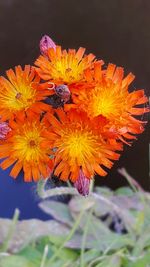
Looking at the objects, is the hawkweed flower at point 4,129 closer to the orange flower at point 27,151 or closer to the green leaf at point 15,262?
the orange flower at point 27,151

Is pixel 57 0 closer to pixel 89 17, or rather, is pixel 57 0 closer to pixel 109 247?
pixel 89 17

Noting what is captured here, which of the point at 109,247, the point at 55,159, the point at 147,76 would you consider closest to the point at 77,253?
the point at 109,247

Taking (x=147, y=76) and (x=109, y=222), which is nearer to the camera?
(x=147, y=76)

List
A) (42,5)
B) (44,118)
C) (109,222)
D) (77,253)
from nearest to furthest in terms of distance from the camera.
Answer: (44,118) → (42,5) → (77,253) → (109,222)

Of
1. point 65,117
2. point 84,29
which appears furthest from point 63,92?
point 84,29

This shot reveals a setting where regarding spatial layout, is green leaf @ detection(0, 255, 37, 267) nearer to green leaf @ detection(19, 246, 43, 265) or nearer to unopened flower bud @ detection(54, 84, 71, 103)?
green leaf @ detection(19, 246, 43, 265)

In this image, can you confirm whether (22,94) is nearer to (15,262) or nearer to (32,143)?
(32,143)
